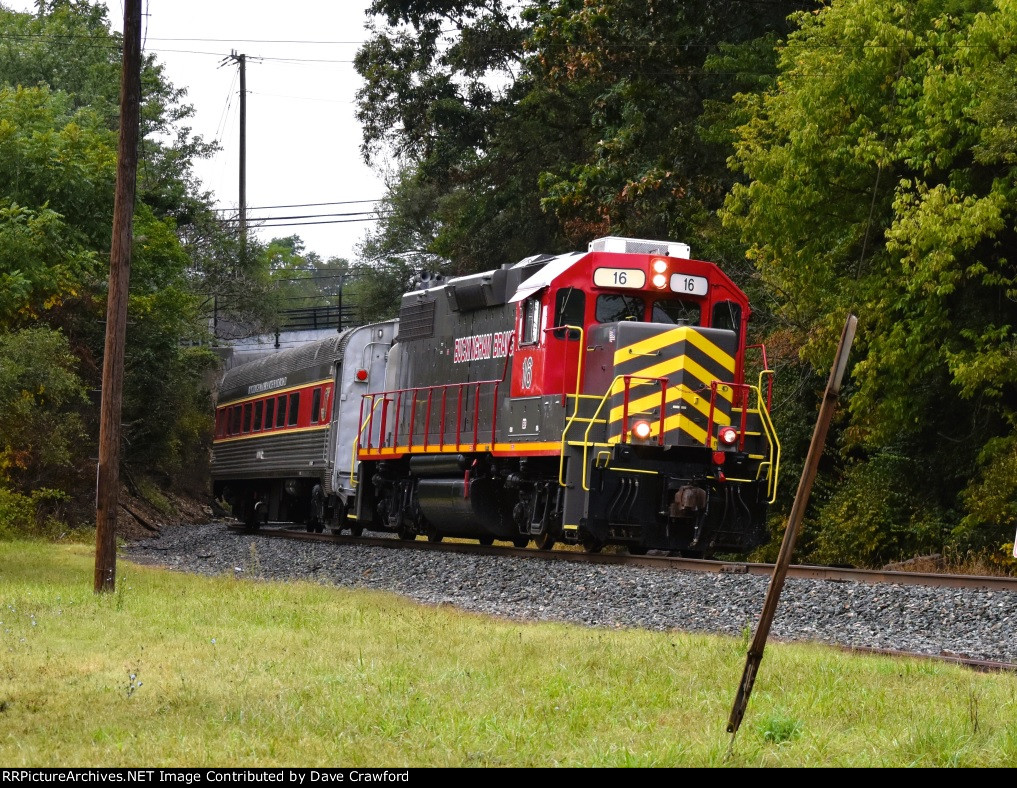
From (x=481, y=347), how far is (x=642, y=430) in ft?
11.6

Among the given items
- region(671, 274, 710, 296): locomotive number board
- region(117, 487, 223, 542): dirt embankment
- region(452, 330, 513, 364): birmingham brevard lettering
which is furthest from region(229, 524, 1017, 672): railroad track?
region(117, 487, 223, 542): dirt embankment

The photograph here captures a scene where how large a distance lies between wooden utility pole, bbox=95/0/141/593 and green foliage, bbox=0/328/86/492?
19.5 feet

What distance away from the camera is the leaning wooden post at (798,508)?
555cm

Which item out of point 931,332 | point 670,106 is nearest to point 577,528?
point 931,332

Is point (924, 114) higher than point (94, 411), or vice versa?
point (924, 114)

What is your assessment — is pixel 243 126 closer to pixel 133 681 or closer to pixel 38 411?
pixel 38 411

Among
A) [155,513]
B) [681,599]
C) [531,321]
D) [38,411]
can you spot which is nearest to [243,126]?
[155,513]

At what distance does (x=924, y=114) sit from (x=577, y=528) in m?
8.34

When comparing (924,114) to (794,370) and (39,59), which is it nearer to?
(794,370)

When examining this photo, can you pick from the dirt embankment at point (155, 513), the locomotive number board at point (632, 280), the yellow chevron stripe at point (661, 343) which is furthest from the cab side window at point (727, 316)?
the dirt embankment at point (155, 513)

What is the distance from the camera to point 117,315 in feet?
46.3

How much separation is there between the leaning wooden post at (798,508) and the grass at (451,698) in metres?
0.29

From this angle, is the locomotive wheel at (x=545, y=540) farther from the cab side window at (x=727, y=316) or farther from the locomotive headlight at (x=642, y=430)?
the cab side window at (x=727, y=316)

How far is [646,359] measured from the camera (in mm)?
15664
